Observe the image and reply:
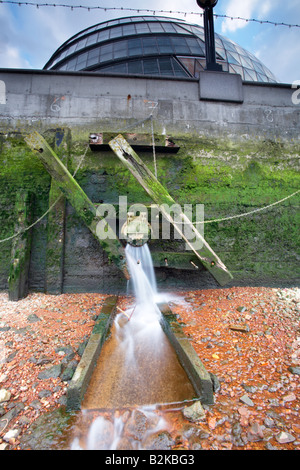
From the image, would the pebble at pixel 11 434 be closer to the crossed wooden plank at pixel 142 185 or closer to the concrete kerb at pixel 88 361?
the concrete kerb at pixel 88 361

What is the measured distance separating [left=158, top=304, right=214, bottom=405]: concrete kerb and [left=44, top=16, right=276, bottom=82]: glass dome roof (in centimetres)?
970

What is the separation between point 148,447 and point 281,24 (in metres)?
10.3

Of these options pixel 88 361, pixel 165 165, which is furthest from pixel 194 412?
pixel 165 165

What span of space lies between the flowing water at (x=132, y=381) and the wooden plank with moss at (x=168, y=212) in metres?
1.29

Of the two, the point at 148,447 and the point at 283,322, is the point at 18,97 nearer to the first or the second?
the point at 148,447

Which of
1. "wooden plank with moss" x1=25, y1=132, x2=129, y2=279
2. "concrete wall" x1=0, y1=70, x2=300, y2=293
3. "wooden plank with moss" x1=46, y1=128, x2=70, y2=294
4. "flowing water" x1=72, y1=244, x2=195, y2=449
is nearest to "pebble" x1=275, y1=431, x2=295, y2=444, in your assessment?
"flowing water" x1=72, y1=244, x2=195, y2=449

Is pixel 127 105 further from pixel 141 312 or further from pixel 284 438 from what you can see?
pixel 284 438

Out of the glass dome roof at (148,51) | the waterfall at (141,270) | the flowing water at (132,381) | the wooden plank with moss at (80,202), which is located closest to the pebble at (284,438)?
the flowing water at (132,381)

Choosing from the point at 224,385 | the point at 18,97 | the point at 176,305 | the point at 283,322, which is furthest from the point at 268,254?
the point at 18,97

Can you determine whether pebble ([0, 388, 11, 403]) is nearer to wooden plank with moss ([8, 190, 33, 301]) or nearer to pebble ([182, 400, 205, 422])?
pebble ([182, 400, 205, 422])

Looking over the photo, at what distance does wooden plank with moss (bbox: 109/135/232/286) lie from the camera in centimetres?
411

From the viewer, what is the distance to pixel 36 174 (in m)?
5.11

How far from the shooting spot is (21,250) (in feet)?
15.3

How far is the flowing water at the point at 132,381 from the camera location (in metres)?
2.03
